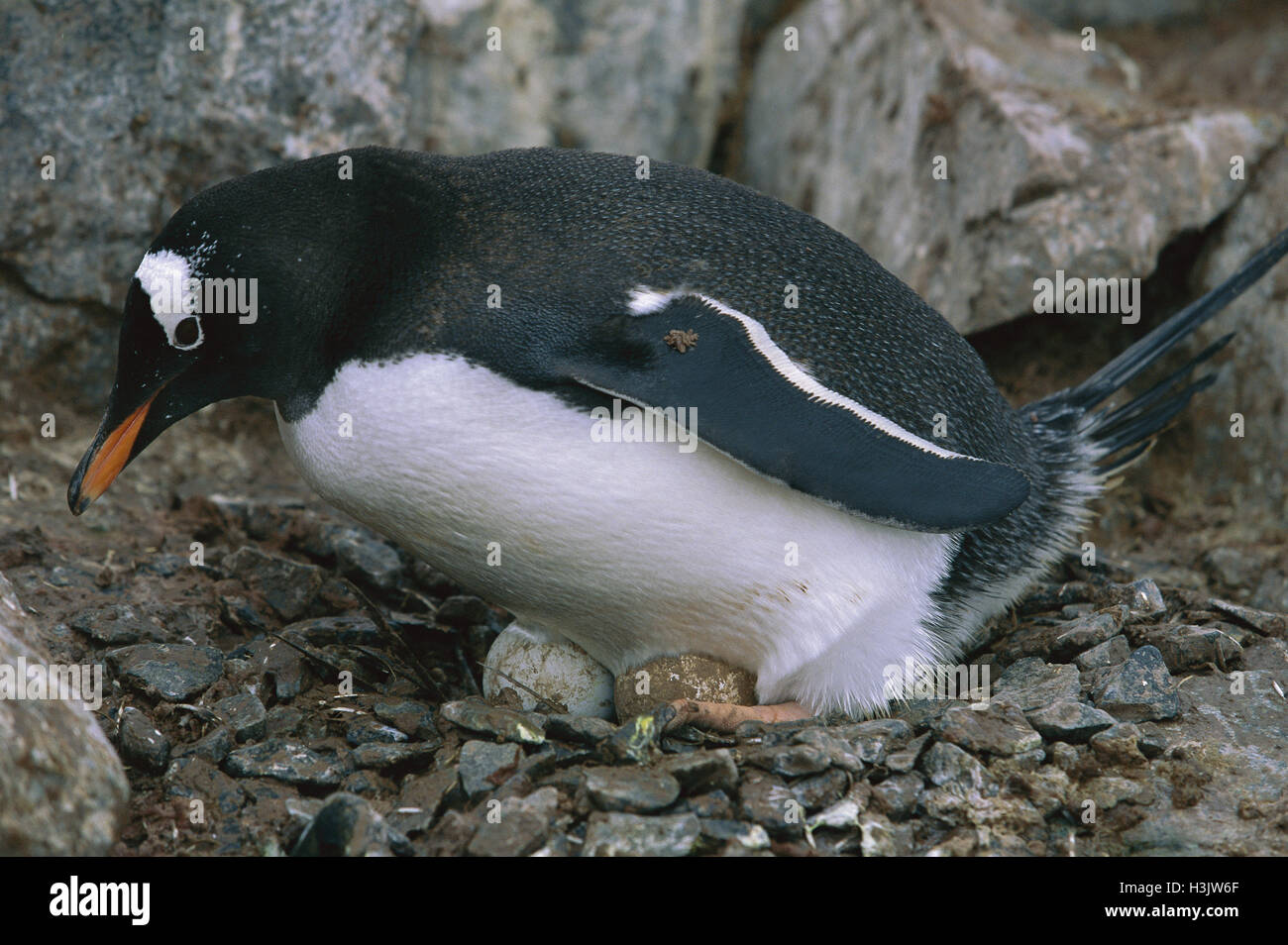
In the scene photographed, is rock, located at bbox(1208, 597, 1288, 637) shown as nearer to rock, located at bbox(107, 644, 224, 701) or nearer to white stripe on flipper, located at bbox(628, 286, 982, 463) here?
white stripe on flipper, located at bbox(628, 286, 982, 463)

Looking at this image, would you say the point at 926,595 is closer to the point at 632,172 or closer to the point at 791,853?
the point at 791,853

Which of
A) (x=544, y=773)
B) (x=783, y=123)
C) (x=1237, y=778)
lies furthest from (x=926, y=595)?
(x=783, y=123)

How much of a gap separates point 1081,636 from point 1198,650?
0.24 metres

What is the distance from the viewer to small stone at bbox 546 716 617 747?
8.11 ft

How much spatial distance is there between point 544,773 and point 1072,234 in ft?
8.72

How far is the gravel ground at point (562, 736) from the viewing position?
7.38 feet

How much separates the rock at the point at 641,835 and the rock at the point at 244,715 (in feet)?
2.55

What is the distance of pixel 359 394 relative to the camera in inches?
100

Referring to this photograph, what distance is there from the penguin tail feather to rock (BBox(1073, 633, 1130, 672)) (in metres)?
0.62

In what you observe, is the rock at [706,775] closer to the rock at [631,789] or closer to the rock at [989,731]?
the rock at [631,789]

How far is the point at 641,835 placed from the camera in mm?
2162

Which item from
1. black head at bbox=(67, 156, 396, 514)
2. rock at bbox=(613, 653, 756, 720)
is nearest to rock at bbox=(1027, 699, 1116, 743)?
rock at bbox=(613, 653, 756, 720)

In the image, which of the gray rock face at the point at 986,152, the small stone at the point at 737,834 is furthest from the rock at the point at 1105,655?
the gray rock face at the point at 986,152

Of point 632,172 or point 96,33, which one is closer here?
point 632,172
